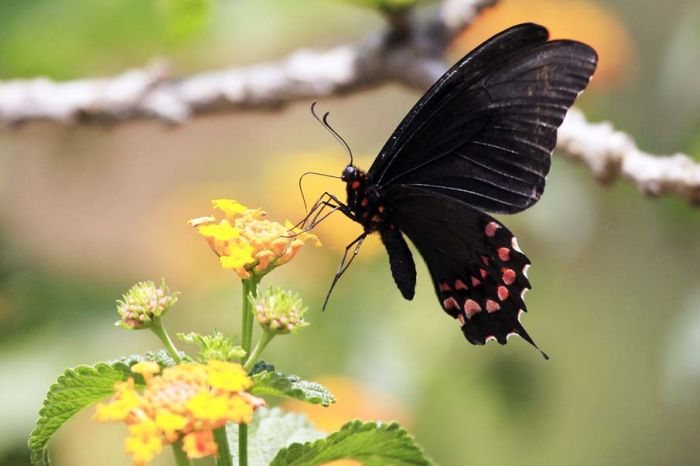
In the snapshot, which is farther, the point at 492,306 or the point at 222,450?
the point at 492,306

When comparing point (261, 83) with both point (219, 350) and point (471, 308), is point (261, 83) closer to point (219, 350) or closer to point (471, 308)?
point (471, 308)

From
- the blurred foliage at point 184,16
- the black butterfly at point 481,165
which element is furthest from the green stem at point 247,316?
the blurred foliage at point 184,16

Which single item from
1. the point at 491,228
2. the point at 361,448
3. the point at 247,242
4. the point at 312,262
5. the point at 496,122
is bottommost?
the point at 361,448

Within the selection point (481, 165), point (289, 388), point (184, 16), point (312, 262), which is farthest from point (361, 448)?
point (312, 262)

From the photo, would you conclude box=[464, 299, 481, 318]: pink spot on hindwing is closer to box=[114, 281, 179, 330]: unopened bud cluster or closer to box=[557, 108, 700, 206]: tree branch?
box=[557, 108, 700, 206]: tree branch

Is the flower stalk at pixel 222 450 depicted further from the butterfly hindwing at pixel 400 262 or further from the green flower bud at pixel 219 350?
the butterfly hindwing at pixel 400 262
